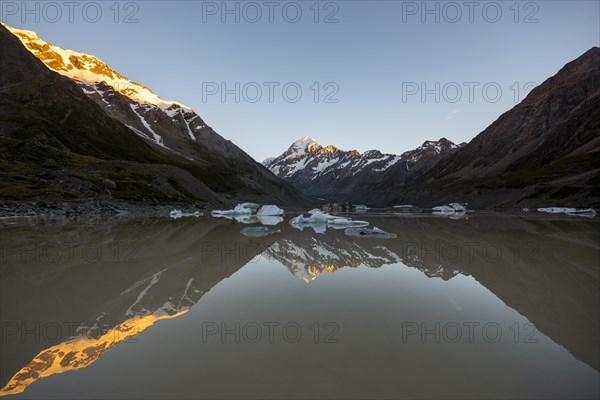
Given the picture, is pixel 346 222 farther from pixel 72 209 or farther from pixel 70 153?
pixel 70 153

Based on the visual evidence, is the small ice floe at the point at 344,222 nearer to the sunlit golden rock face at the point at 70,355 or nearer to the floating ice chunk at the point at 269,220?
the floating ice chunk at the point at 269,220

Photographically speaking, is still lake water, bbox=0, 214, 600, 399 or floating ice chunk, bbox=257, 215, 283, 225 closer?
still lake water, bbox=0, 214, 600, 399

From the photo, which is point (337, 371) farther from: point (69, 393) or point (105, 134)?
point (105, 134)

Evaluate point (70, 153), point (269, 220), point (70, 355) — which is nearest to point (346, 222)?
point (269, 220)

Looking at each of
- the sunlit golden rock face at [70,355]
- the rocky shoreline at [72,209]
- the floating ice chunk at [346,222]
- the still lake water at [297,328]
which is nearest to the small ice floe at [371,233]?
the floating ice chunk at [346,222]

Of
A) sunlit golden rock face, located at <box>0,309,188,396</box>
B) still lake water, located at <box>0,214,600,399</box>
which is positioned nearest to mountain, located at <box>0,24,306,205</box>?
still lake water, located at <box>0,214,600,399</box>

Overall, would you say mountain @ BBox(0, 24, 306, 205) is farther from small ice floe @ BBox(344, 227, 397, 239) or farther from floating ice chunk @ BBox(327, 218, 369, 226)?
small ice floe @ BBox(344, 227, 397, 239)

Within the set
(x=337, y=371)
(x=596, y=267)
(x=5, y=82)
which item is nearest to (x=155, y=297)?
(x=337, y=371)
